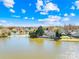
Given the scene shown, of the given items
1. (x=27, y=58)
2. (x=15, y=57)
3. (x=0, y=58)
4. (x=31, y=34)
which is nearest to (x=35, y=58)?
(x=27, y=58)

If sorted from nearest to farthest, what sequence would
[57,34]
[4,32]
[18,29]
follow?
[57,34] → [4,32] → [18,29]

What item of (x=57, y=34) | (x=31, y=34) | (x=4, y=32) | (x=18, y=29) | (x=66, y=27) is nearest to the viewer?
(x=57, y=34)

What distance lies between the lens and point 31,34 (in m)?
24.4

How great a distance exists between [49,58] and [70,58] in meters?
0.84

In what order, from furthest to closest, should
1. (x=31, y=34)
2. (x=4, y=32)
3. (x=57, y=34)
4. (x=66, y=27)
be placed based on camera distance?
(x=66, y=27) → (x=4, y=32) → (x=31, y=34) → (x=57, y=34)

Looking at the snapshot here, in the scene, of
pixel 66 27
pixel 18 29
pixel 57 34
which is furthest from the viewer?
pixel 18 29

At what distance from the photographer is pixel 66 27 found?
33.8 meters

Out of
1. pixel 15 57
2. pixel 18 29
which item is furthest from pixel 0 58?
pixel 18 29

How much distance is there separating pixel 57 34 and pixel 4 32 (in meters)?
9.46

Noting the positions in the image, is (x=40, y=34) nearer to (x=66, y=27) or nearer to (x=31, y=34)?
(x=31, y=34)

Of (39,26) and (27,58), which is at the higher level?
(39,26)

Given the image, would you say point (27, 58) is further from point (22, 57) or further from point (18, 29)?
point (18, 29)

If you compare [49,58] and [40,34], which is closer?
[49,58]

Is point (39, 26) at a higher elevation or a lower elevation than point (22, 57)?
higher
